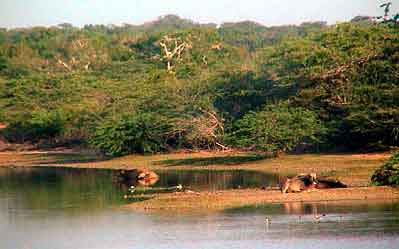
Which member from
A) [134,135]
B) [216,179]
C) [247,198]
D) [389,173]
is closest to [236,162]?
[216,179]

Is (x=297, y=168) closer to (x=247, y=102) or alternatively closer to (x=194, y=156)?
(x=194, y=156)

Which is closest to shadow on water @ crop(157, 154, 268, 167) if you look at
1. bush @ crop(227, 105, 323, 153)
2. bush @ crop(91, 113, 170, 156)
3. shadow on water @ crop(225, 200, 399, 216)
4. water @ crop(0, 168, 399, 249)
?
bush @ crop(227, 105, 323, 153)

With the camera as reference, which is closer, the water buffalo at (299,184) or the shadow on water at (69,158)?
the water buffalo at (299,184)

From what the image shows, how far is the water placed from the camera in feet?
76.7

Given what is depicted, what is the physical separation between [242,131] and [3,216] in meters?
18.0

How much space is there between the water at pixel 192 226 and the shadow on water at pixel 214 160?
11611 millimetres

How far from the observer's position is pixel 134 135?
51750mm

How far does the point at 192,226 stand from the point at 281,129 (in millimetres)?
18664

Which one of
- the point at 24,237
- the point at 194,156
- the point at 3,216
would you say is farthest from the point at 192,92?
the point at 24,237

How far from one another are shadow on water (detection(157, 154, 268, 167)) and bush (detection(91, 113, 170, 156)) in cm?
380

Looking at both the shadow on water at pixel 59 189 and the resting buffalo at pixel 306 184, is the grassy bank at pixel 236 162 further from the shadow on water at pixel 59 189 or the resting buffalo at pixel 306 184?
the shadow on water at pixel 59 189

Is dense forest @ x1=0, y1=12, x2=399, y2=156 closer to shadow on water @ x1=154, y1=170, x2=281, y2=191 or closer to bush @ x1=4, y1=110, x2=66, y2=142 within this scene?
bush @ x1=4, y1=110, x2=66, y2=142

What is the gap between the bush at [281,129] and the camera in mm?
44500

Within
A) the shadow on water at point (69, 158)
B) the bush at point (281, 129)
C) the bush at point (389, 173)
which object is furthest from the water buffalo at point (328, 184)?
the shadow on water at point (69, 158)
